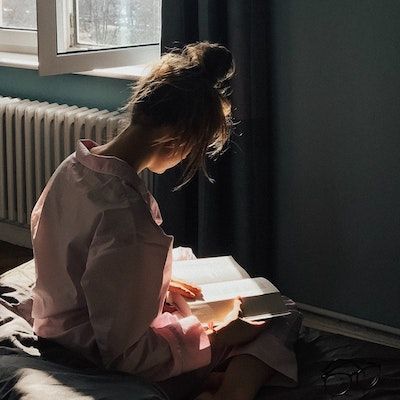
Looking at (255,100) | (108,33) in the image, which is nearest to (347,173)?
(255,100)

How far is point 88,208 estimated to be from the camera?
154cm

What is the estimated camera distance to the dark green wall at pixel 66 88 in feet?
9.62

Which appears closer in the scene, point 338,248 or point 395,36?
point 395,36

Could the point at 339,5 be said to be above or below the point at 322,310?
above

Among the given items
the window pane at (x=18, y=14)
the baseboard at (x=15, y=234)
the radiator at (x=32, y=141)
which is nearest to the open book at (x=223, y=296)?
the radiator at (x=32, y=141)

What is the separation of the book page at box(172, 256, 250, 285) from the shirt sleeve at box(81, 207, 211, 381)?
37cm

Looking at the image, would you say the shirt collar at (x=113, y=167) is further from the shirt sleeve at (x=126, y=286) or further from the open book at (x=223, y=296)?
the open book at (x=223, y=296)

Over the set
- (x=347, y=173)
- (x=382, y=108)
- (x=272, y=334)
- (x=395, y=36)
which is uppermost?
(x=395, y=36)

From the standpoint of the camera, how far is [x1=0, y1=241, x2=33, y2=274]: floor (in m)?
3.01

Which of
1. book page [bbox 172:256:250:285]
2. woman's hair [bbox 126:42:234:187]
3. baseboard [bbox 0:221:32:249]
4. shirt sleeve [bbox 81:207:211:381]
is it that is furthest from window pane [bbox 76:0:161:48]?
shirt sleeve [bbox 81:207:211:381]

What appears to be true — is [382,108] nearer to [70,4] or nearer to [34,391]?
[70,4]

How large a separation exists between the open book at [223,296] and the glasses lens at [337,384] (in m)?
0.17

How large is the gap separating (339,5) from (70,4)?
3.02 ft

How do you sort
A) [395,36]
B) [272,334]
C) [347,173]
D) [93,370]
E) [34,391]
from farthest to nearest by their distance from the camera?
[347,173], [395,36], [272,334], [93,370], [34,391]
